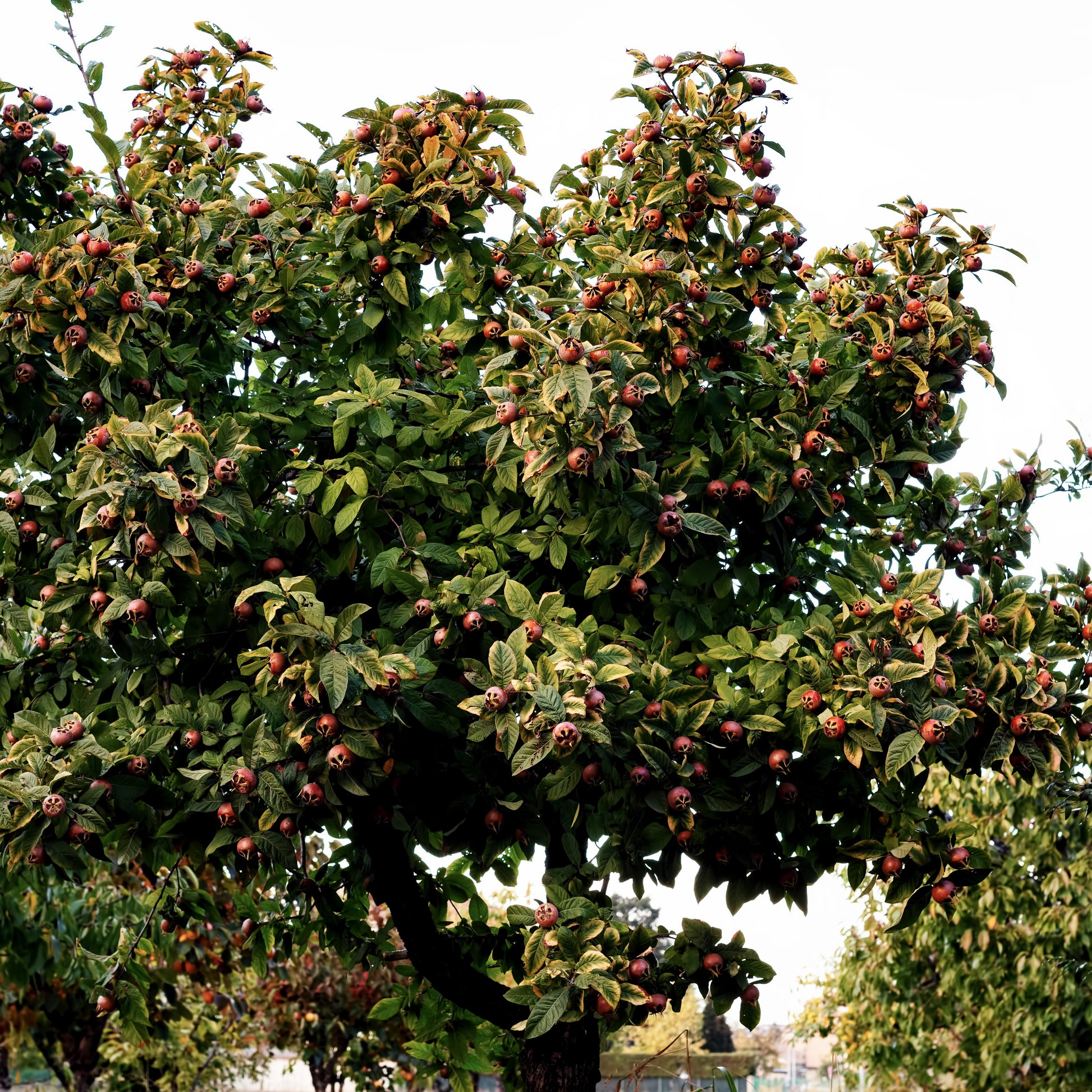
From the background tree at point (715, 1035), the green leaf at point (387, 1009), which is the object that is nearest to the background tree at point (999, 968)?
the green leaf at point (387, 1009)

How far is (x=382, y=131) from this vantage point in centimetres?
571

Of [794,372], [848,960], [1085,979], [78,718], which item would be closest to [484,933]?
[78,718]

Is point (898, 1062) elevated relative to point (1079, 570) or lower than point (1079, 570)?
lower

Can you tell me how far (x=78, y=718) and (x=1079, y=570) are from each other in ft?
15.1

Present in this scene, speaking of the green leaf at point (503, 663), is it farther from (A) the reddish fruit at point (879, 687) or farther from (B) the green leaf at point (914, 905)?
(B) the green leaf at point (914, 905)

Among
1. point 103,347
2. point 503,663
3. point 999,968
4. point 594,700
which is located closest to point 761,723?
point 594,700

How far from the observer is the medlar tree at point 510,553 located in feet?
15.5

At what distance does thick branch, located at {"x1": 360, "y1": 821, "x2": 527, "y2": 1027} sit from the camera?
603 centimetres

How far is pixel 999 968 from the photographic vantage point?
13.5 meters

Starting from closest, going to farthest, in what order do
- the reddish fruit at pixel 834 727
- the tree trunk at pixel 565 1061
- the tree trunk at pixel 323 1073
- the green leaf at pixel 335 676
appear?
1. the green leaf at pixel 335 676
2. the reddish fruit at pixel 834 727
3. the tree trunk at pixel 565 1061
4. the tree trunk at pixel 323 1073

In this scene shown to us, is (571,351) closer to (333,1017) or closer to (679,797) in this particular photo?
(679,797)

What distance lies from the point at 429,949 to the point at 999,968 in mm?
9468

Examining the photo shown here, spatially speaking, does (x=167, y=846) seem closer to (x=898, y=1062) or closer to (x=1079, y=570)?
(x=1079, y=570)

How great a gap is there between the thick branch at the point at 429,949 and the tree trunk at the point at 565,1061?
0.19 metres
